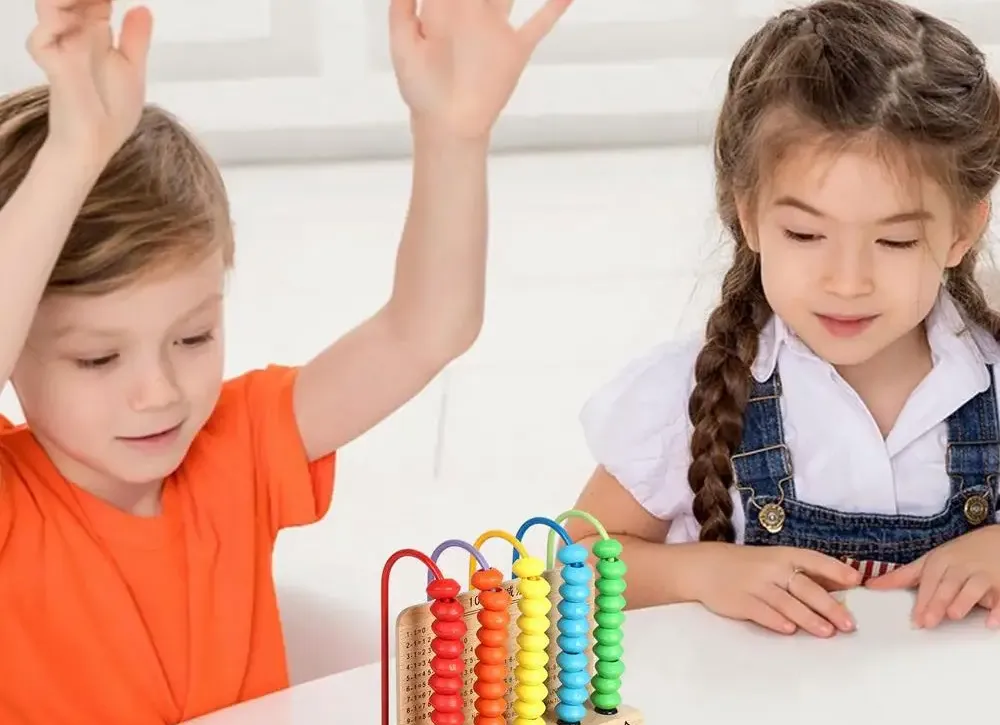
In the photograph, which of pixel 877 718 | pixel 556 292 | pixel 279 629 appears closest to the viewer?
pixel 877 718

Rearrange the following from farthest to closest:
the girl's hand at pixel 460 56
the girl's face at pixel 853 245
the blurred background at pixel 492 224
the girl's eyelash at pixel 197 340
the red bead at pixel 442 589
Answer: the blurred background at pixel 492 224 → the girl's face at pixel 853 245 → the girl's eyelash at pixel 197 340 → the girl's hand at pixel 460 56 → the red bead at pixel 442 589

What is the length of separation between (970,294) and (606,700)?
68 cm

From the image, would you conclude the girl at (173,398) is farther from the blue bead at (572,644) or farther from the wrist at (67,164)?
the blue bead at (572,644)

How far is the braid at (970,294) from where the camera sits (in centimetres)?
137

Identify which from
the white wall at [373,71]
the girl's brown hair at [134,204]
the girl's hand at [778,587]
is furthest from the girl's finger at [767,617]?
the white wall at [373,71]

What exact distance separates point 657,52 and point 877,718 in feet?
5.51

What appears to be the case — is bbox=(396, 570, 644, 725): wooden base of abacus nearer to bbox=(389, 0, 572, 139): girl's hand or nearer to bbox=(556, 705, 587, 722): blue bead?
bbox=(556, 705, 587, 722): blue bead

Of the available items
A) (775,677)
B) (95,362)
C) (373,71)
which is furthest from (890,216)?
(373,71)

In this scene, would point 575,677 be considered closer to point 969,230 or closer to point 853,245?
point 853,245

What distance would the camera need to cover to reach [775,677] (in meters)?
1.00

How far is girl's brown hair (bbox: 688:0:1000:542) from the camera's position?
1203 mm

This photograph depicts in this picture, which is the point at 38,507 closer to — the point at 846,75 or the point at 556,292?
the point at 846,75

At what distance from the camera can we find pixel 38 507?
1.02m

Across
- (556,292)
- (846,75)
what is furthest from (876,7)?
(556,292)
